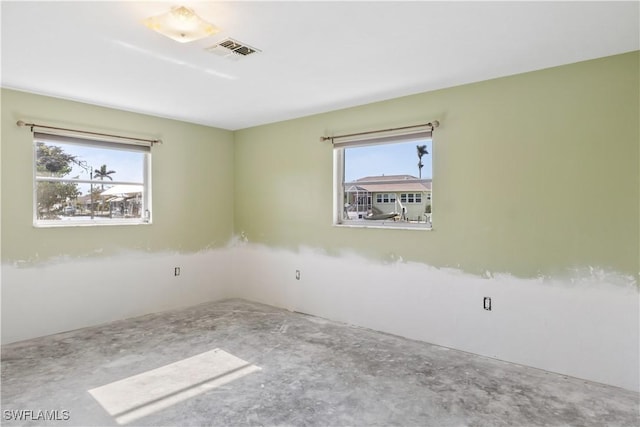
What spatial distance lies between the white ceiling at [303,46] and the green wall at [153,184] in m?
0.29

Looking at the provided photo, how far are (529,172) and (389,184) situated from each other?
4.42 feet

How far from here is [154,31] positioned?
234cm

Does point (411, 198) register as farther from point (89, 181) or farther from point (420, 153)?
point (89, 181)

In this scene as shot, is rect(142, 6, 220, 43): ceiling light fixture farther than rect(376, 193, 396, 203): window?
No

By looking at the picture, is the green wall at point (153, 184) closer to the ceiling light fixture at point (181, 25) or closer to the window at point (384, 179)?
the window at point (384, 179)

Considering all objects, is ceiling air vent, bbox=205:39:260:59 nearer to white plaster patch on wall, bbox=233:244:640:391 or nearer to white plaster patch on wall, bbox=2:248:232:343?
white plaster patch on wall, bbox=233:244:640:391

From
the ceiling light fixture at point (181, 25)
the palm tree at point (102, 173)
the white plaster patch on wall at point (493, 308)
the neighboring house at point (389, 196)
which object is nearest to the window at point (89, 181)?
the palm tree at point (102, 173)

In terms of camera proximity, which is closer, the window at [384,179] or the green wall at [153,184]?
the green wall at [153,184]

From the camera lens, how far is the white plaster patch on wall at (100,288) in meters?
3.52

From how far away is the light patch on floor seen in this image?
94.4 inches

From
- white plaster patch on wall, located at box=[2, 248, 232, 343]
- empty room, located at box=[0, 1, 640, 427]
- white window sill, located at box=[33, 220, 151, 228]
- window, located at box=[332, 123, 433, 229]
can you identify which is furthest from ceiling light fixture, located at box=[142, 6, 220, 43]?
white plaster patch on wall, located at box=[2, 248, 232, 343]

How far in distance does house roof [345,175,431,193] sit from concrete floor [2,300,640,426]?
148 cm

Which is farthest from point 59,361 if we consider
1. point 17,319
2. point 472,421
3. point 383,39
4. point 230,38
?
point 383,39

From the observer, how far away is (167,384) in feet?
8.87
